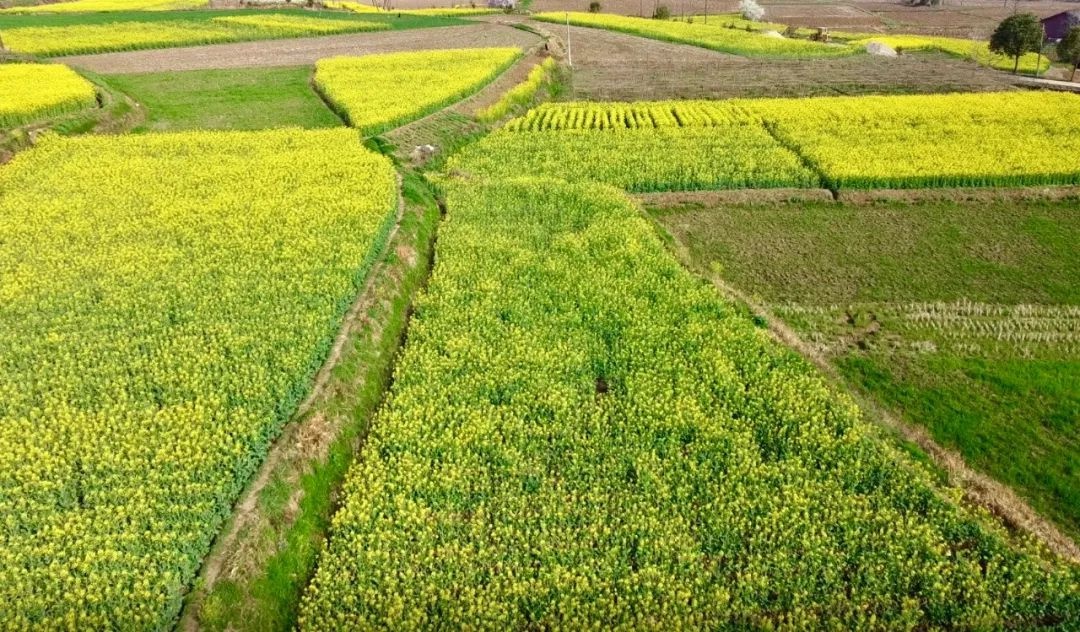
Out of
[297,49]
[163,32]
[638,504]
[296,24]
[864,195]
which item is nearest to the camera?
[638,504]

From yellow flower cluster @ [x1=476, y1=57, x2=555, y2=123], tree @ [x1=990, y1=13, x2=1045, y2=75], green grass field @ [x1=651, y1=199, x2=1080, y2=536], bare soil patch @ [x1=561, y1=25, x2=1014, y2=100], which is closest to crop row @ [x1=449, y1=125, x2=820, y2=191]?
green grass field @ [x1=651, y1=199, x2=1080, y2=536]

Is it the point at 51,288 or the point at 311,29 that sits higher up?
the point at 311,29

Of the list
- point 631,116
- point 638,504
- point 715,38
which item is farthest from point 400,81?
point 638,504

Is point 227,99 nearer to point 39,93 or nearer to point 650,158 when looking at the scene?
point 39,93

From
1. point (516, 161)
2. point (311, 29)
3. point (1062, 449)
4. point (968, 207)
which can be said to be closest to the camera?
point (1062, 449)

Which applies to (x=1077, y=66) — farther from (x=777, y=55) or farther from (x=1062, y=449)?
(x=1062, y=449)

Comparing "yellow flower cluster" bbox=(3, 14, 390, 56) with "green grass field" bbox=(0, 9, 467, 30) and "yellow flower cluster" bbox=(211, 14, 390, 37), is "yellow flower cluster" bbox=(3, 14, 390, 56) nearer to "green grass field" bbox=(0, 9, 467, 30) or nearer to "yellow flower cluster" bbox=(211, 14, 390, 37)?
"yellow flower cluster" bbox=(211, 14, 390, 37)

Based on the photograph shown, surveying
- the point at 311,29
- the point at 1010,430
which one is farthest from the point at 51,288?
the point at 311,29
